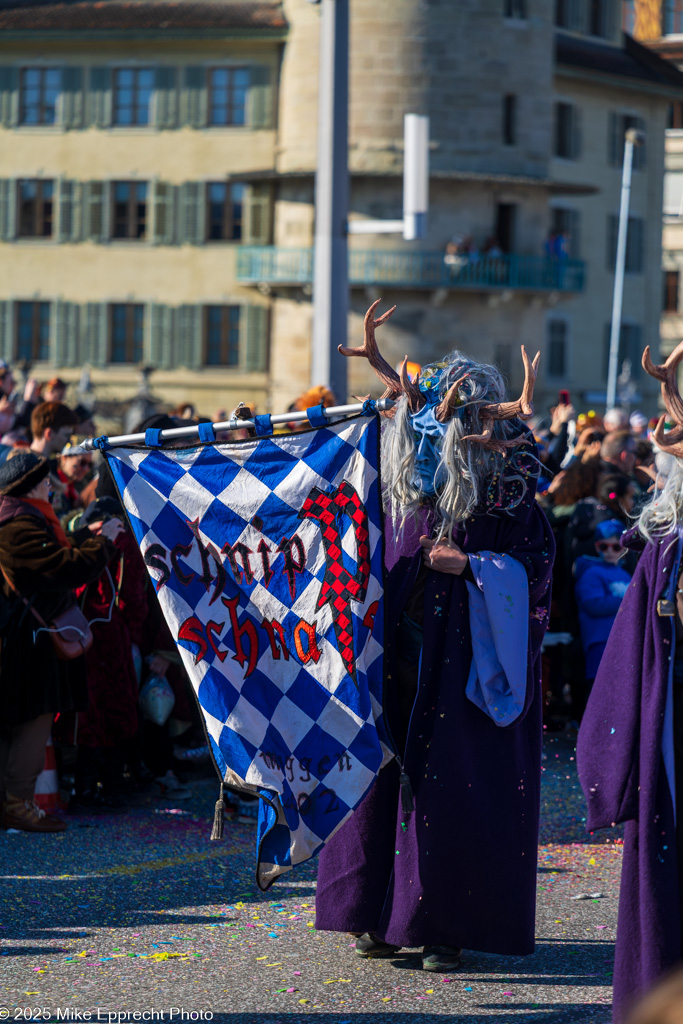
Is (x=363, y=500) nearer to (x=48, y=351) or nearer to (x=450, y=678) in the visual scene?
(x=450, y=678)

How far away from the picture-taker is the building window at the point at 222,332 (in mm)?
40125

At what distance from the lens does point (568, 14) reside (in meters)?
45.6

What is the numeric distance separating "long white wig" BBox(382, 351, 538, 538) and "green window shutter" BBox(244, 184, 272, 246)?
115 ft

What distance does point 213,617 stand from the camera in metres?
4.66

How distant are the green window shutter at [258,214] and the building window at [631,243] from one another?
12408mm

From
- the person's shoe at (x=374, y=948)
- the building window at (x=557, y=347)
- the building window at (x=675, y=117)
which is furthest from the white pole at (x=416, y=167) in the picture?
the building window at (x=675, y=117)

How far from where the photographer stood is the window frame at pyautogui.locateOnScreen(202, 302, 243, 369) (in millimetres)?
40062

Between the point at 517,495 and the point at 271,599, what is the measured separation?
930mm

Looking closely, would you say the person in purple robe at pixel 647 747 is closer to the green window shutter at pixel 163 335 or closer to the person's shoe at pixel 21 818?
the person's shoe at pixel 21 818

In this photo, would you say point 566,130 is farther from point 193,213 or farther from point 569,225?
point 193,213

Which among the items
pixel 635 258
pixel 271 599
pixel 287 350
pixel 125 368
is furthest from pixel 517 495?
pixel 635 258

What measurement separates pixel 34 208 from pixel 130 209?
2.95 m

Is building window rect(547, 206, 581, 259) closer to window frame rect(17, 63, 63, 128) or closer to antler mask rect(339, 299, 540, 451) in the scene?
window frame rect(17, 63, 63, 128)

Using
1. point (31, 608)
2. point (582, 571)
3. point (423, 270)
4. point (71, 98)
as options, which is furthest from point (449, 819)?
point (71, 98)
